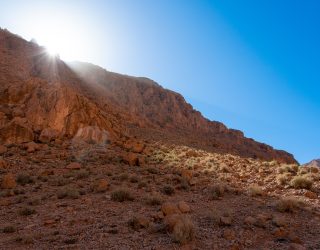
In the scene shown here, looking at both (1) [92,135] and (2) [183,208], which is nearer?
(2) [183,208]

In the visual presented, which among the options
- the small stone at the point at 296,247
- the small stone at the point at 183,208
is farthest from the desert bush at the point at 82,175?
the small stone at the point at 296,247

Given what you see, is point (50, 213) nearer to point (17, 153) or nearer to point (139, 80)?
point (17, 153)

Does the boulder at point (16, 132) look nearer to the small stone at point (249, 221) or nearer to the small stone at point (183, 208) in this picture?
the small stone at point (183, 208)

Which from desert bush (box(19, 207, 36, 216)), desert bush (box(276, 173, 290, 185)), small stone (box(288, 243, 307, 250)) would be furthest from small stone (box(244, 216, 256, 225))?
desert bush (box(19, 207, 36, 216))

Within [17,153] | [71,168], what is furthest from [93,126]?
[71,168]

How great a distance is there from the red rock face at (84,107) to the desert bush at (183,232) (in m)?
16.0

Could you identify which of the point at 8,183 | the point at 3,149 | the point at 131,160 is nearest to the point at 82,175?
the point at 8,183

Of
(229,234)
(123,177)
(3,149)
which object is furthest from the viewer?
(3,149)

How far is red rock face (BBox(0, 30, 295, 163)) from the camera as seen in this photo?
2370cm

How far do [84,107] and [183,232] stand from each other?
2085cm

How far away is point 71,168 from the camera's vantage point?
16.4m

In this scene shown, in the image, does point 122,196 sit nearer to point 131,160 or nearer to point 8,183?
point 8,183

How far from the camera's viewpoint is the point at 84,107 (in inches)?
1051

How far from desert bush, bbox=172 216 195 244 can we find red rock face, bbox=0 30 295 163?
16024 millimetres
